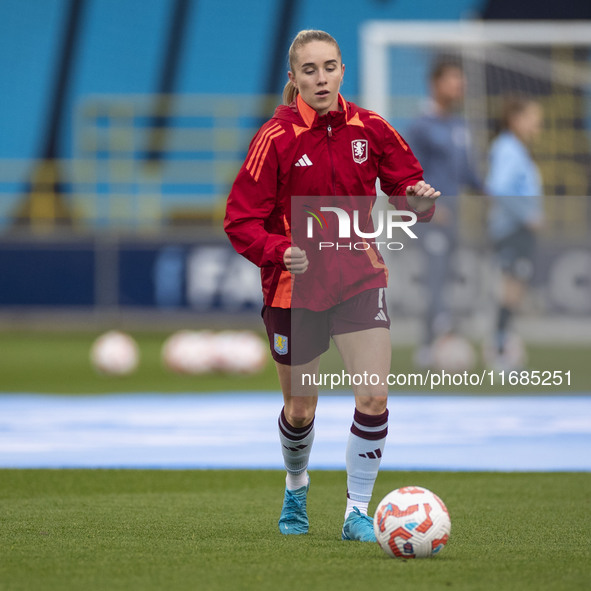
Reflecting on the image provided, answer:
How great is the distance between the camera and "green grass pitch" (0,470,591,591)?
385 cm

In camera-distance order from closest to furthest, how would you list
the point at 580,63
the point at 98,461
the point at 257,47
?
the point at 98,461 < the point at 580,63 < the point at 257,47

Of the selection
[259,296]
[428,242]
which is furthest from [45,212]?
[428,242]

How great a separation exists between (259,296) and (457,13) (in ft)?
28.7

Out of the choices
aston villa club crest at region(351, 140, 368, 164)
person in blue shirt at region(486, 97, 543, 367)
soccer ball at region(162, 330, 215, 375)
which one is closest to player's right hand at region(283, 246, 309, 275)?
aston villa club crest at region(351, 140, 368, 164)

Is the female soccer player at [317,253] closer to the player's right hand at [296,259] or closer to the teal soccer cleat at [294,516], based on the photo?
the teal soccer cleat at [294,516]

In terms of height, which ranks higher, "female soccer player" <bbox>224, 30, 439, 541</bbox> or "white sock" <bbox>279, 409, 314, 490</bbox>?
"female soccer player" <bbox>224, 30, 439, 541</bbox>

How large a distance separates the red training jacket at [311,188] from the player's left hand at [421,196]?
0.08 metres

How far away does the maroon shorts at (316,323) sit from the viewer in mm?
4781

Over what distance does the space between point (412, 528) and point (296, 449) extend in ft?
2.97

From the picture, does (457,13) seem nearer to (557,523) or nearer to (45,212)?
(45,212)

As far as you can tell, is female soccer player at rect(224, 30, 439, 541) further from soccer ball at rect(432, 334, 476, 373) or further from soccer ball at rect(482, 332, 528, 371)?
soccer ball at rect(482, 332, 528, 371)

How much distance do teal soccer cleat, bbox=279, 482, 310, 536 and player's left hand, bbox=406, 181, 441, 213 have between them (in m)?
1.27

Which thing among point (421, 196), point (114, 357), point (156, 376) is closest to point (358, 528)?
point (421, 196)

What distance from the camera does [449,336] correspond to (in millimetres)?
11609
